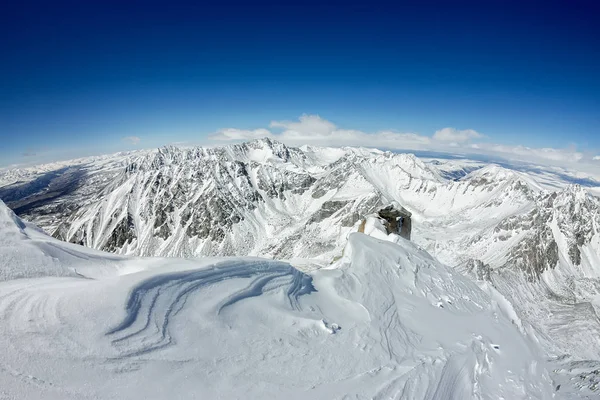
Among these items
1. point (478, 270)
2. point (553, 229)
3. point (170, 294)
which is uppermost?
point (170, 294)

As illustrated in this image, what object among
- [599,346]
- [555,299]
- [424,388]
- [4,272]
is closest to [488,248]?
[555,299]

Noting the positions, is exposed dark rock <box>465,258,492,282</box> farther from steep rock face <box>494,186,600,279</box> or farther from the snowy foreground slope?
the snowy foreground slope

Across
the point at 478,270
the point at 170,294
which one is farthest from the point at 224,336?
the point at 478,270

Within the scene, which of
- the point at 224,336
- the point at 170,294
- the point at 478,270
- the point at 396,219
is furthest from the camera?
the point at 478,270

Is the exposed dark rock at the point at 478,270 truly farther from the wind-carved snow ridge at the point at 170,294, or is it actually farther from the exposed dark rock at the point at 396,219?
the wind-carved snow ridge at the point at 170,294

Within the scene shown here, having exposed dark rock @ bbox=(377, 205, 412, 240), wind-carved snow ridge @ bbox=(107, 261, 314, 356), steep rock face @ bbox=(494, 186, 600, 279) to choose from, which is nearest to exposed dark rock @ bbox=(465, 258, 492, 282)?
steep rock face @ bbox=(494, 186, 600, 279)

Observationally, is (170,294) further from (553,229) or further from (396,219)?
(553,229)

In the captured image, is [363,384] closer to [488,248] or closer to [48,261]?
[48,261]
